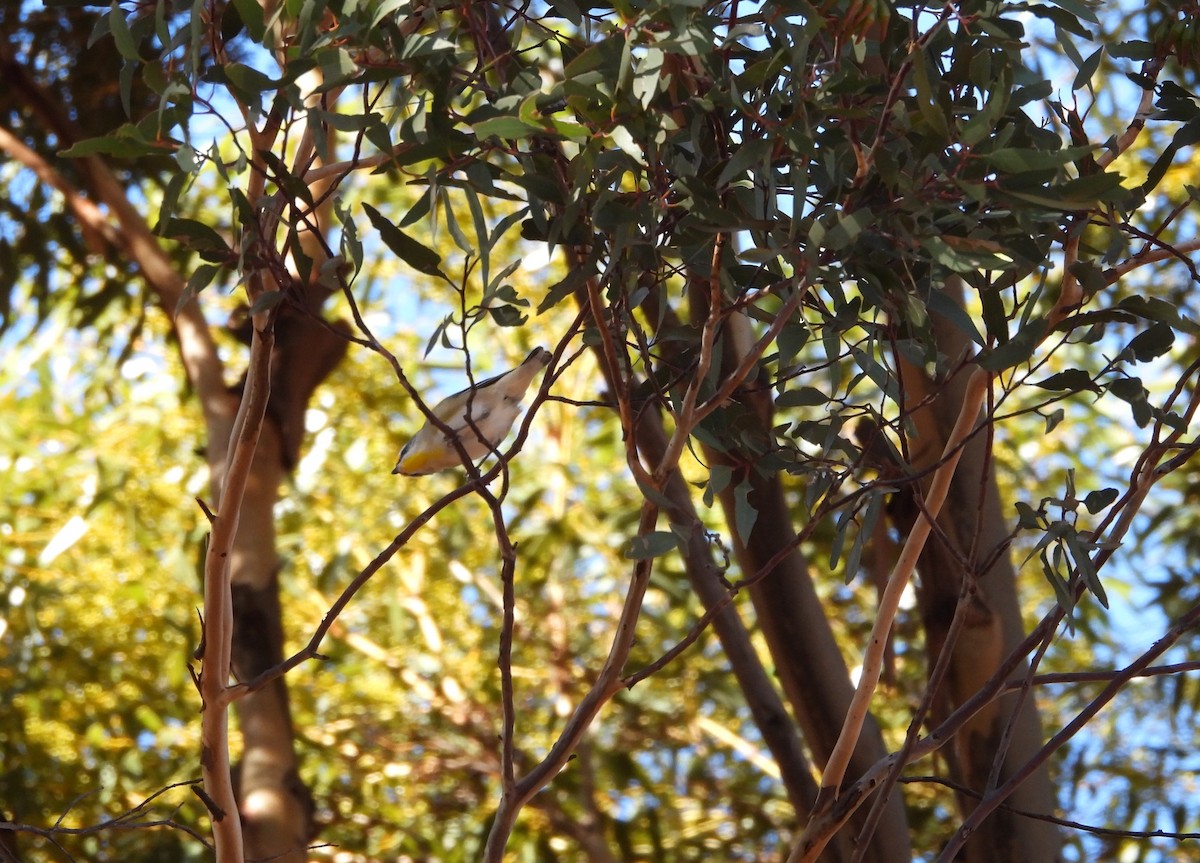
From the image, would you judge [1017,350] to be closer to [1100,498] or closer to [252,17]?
[1100,498]

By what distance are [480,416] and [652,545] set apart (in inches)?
12.7

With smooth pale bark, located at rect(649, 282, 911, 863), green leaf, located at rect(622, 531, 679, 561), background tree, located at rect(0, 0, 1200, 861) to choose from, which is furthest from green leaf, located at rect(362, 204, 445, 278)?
smooth pale bark, located at rect(649, 282, 911, 863)

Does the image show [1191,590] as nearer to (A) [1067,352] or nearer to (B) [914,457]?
(A) [1067,352]

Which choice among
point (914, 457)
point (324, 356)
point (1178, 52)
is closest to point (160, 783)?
point (324, 356)

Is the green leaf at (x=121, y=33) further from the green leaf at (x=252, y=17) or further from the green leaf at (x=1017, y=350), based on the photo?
the green leaf at (x=1017, y=350)

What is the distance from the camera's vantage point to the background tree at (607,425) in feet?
2.99

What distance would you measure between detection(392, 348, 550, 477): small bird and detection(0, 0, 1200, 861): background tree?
0.27 feet

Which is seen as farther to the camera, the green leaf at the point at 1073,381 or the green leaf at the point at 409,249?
the green leaf at the point at 1073,381

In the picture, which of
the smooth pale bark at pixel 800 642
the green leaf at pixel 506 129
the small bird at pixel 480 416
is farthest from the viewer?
the smooth pale bark at pixel 800 642

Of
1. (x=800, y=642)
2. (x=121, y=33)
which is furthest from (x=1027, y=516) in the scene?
(x=121, y=33)

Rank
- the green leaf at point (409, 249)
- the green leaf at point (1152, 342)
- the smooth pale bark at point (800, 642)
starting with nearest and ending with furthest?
the green leaf at point (409, 249) < the green leaf at point (1152, 342) < the smooth pale bark at point (800, 642)

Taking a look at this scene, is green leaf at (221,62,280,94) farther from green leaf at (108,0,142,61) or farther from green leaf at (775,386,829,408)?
green leaf at (775,386,829,408)

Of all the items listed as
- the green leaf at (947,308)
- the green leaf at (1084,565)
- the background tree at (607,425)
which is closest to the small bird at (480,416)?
the background tree at (607,425)

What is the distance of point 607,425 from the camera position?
3.11 metres
